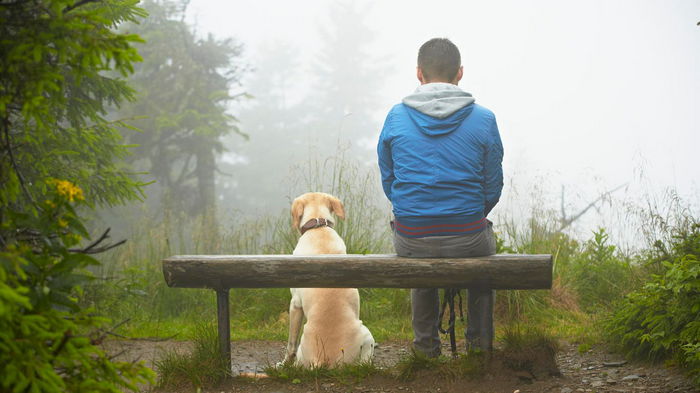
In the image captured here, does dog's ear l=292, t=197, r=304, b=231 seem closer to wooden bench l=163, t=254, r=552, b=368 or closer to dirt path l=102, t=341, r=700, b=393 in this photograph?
wooden bench l=163, t=254, r=552, b=368

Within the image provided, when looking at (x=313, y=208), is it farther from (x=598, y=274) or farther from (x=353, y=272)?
(x=598, y=274)

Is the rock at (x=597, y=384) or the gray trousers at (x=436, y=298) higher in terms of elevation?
the gray trousers at (x=436, y=298)

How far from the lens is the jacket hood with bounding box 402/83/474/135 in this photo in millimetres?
3742

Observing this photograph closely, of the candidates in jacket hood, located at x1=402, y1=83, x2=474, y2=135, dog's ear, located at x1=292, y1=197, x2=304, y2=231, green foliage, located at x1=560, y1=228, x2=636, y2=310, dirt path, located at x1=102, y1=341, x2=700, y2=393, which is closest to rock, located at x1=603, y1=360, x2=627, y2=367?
dirt path, located at x1=102, y1=341, x2=700, y2=393

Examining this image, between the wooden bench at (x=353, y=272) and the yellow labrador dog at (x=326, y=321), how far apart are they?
401 millimetres

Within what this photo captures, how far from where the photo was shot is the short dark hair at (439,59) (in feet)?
12.9

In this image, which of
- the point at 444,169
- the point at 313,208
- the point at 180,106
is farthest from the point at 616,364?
the point at 180,106

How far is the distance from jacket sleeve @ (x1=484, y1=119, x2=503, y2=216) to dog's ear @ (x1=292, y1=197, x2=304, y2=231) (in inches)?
57.4

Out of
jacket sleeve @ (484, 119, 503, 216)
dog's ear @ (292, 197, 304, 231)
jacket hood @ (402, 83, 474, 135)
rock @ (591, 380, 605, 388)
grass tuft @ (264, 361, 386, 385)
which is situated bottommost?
rock @ (591, 380, 605, 388)

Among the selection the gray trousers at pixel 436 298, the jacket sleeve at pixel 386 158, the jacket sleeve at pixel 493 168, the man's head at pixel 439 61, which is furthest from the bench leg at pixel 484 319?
the man's head at pixel 439 61

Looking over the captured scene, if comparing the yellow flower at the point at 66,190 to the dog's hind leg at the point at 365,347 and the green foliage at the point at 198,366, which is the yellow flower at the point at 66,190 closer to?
the green foliage at the point at 198,366

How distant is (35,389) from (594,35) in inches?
2039

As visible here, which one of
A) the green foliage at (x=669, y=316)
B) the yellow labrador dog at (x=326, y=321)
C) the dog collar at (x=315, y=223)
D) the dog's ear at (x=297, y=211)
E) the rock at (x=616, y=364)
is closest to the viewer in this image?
the green foliage at (x=669, y=316)

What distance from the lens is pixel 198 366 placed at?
153 inches
